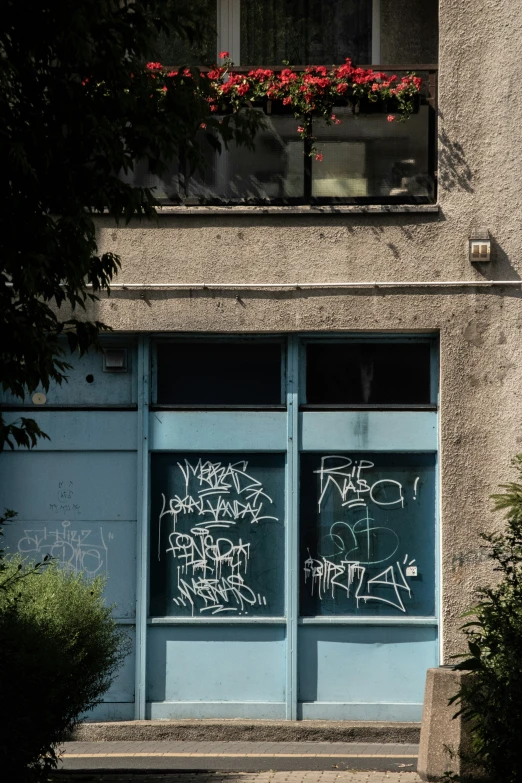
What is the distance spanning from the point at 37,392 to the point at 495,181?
16.1 feet

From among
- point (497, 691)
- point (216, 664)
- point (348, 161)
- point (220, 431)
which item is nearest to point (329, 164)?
point (348, 161)

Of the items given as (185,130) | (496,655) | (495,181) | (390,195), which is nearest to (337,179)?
(390,195)

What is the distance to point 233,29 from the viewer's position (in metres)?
11.6

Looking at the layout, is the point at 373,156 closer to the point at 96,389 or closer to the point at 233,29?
the point at 233,29

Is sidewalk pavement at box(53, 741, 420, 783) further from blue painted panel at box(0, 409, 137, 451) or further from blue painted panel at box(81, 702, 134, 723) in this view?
blue painted panel at box(0, 409, 137, 451)

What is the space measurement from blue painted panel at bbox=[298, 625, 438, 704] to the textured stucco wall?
1.29 feet

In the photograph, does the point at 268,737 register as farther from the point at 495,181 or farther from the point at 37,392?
the point at 495,181

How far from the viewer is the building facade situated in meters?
10.9

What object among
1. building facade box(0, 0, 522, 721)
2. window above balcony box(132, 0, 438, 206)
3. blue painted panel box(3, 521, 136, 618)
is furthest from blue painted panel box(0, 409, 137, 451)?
window above balcony box(132, 0, 438, 206)

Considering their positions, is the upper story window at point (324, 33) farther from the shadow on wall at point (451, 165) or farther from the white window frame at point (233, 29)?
the shadow on wall at point (451, 165)

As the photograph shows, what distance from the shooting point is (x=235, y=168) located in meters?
11.3

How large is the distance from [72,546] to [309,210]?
13.1 ft

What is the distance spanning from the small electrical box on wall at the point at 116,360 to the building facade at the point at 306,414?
0.06ft

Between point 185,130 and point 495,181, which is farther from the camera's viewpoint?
point 495,181
